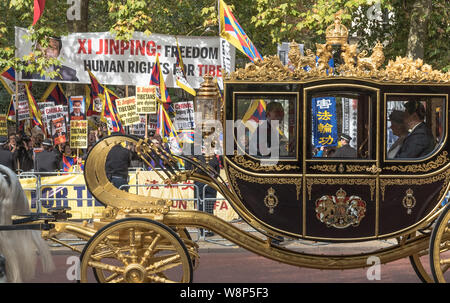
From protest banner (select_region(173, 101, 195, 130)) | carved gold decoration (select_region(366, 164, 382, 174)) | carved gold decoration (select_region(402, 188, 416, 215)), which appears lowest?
carved gold decoration (select_region(402, 188, 416, 215))

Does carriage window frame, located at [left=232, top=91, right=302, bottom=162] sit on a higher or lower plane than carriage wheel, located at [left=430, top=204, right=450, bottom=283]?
higher

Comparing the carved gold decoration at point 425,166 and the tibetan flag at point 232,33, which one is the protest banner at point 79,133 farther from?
the carved gold decoration at point 425,166

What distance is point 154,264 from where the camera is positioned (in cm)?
593

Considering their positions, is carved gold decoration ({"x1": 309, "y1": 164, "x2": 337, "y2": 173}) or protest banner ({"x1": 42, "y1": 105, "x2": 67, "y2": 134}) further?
protest banner ({"x1": 42, "y1": 105, "x2": 67, "y2": 134})

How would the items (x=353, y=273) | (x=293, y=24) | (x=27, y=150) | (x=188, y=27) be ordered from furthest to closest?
(x=188, y=27) < (x=27, y=150) < (x=293, y=24) < (x=353, y=273)

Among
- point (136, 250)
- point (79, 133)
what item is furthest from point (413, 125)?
point (79, 133)

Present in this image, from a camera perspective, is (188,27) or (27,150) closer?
(27,150)

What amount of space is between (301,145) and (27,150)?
12307 mm

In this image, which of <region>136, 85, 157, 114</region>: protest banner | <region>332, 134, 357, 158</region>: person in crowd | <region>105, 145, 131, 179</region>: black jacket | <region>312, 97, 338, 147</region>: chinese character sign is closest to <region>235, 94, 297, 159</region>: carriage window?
<region>312, 97, 338, 147</region>: chinese character sign

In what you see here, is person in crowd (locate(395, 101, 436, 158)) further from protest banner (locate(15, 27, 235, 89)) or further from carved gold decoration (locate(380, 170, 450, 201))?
protest banner (locate(15, 27, 235, 89))

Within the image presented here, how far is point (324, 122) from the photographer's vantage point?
6.26m

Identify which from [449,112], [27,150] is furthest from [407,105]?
[27,150]

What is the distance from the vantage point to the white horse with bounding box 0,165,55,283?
6008 mm

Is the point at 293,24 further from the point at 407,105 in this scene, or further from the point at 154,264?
the point at 154,264
